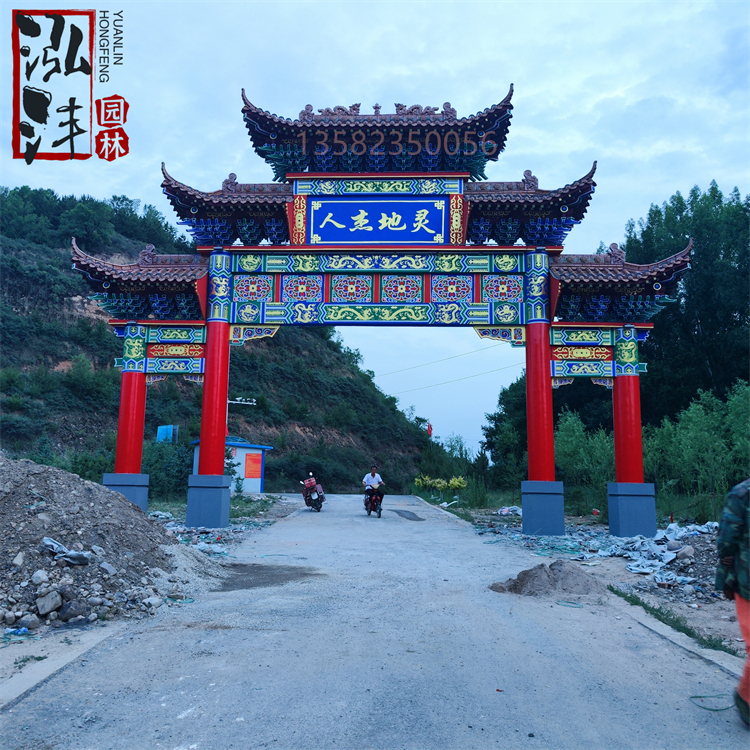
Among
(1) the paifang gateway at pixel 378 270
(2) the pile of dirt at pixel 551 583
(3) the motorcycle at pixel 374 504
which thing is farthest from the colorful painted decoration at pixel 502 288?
(2) the pile of dirt at pixel 551 583

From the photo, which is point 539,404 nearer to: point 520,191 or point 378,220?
point 520,191

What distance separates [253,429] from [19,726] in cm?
3491

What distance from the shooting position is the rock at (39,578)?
4.57m

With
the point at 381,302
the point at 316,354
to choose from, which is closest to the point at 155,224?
the point at 316,354

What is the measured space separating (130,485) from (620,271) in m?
10.2

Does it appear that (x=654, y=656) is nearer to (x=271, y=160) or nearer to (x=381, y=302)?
(x=381, y=302)

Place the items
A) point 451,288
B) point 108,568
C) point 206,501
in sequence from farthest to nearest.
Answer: point 451,288 < point 206,501 < point 108,568

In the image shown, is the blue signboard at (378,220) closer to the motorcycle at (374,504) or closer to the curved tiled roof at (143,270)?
the curved tiled roof at (143,270)

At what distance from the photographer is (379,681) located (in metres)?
3.23

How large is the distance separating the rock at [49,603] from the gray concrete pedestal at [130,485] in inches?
275

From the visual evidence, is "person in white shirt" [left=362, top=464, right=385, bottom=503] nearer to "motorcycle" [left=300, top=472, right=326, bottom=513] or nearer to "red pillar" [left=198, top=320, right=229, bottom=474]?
"motorcycle" [left=300, top=472, right=326, bottom=513]

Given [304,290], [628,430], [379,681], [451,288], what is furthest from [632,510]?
[379,681]

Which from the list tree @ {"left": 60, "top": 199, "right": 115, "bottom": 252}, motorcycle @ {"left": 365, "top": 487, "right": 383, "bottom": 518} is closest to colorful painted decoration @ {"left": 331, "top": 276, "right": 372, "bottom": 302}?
motorcycle @ {"left": 365, "top": 487, "right": 383, "bottom": 518}

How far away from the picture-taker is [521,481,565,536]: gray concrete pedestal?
10500mm
